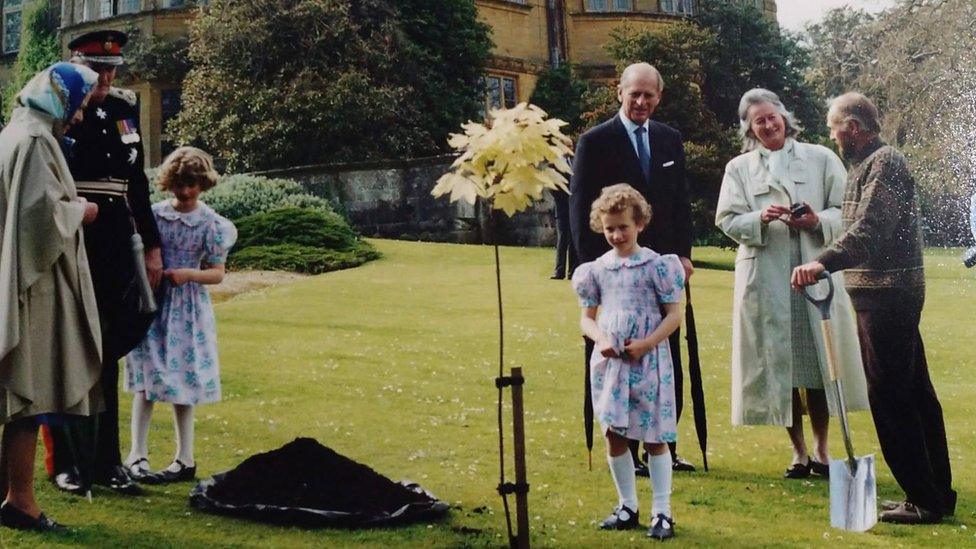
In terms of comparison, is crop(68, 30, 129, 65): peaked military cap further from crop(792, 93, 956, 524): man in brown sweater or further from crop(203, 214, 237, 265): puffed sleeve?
crop(792, 93, 956, 524): man in brown sweater

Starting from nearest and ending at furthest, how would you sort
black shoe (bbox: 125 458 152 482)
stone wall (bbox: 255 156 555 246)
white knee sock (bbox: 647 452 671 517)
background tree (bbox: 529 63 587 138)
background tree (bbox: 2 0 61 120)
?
white knee sock (bbox: 647 452 671 517) → black shoe (bbox: 125 458 152 482) → stone wall (bbox: 255 156 555 246) → background tree (bbox: 529 63 587 138) → background tree (bbox: 2 0 61 120)

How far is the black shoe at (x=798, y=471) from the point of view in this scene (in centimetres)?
469

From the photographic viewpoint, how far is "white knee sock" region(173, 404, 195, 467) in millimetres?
4594

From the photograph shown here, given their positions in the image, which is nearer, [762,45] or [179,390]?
[179,390]

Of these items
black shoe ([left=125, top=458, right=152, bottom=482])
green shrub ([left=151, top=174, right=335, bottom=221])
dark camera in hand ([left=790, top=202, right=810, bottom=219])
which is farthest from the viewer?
green shrub ([left=151, top=174, right=335, bottom=221])

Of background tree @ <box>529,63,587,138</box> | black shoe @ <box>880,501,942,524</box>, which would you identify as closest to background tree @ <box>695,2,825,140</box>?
background tree @ <box>529,63,587,138</box>

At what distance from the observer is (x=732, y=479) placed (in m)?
4.68

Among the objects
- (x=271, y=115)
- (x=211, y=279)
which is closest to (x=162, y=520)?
(x=211, y=279)

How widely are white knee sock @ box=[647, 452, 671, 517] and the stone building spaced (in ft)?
40.2

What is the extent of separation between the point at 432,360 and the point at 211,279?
9.04 ft

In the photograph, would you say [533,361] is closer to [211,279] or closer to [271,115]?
[211,279]

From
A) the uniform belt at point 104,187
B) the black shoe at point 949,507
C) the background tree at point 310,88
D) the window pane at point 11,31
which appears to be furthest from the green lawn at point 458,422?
the window pane at point 11,31

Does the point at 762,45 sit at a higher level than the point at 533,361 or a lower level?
higher

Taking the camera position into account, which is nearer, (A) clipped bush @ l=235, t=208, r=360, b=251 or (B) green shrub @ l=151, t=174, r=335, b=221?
(A) clipped bush @ l=235, t=208, r=360, b=251
